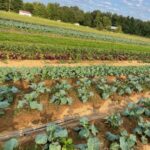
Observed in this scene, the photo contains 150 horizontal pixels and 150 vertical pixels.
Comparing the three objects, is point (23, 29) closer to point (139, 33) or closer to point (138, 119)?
point (138, 119)

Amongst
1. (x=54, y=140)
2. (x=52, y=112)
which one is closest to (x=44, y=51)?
(x=52, y=112)

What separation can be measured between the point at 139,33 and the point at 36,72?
98219mm

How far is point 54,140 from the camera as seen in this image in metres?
6.44

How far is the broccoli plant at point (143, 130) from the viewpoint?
8532 millimetres

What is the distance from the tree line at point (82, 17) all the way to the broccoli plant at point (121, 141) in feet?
286

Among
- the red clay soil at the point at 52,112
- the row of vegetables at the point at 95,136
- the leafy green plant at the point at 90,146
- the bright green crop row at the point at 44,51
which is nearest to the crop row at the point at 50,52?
the bright green crop row at the point at 44,51

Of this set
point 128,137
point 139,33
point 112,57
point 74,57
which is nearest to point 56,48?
point 74,57

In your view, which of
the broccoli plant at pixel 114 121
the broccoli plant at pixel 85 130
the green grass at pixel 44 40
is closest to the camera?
the broccoli plant at pixel 85 130

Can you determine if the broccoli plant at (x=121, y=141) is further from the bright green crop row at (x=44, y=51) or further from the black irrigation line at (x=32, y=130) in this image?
the bright green crop row at (x=44, y=51)

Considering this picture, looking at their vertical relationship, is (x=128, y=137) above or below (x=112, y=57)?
above

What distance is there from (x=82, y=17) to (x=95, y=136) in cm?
9583

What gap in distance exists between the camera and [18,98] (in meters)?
10.3

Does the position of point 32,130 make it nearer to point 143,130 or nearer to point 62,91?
point 62,91

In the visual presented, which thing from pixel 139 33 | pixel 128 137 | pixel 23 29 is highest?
pixel 128 137
